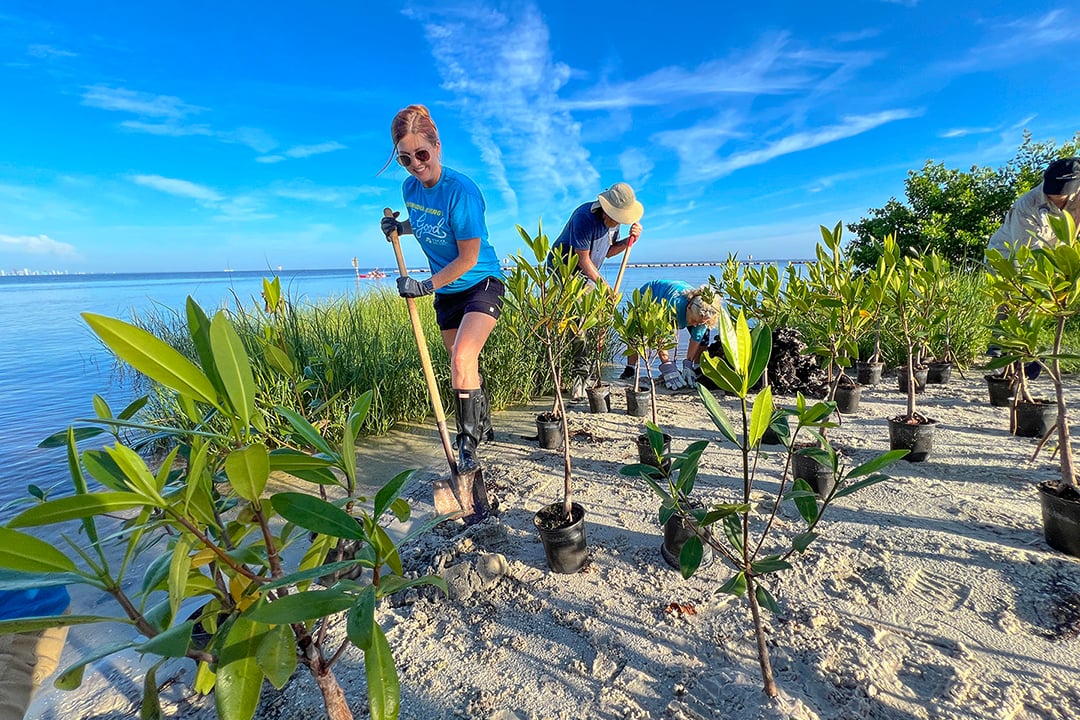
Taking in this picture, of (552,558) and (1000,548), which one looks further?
(552,558)

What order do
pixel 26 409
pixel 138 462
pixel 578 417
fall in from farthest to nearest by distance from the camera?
pixel 26 409 < pixel 578 417 < pixel 138 462

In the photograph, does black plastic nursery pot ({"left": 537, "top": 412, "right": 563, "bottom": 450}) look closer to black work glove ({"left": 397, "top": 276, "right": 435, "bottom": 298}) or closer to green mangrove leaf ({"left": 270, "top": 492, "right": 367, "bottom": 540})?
black work glove ({"left": 397, "top": 276, "right": 435, "bottom": 298})

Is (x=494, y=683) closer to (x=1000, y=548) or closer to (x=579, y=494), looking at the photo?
(x=579, y=494)

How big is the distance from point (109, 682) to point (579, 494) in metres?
2.20

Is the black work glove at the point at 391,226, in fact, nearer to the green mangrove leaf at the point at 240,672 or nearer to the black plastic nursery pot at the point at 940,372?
the green mangrove leaf at the point at 240,672

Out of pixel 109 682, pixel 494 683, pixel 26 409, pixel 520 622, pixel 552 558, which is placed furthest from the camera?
pixel 26 409

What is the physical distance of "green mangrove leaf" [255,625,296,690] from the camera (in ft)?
2.15

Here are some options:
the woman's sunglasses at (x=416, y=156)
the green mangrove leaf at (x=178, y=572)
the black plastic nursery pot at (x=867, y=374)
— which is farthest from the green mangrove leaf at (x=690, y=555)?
the black plastic nursery pot at (x=867, y=374)

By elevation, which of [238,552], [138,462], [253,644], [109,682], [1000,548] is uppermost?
[138,462]

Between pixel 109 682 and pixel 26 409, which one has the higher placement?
pixel 26 409

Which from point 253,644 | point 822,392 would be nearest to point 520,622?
point 253,644

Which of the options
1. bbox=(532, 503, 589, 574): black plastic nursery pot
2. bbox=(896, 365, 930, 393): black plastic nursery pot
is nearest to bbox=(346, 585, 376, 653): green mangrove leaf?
bbox=(532, 503, 589, 574): black plastic nursery pot

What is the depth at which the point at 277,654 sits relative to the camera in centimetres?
67

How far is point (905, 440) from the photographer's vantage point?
2852 millimetres
